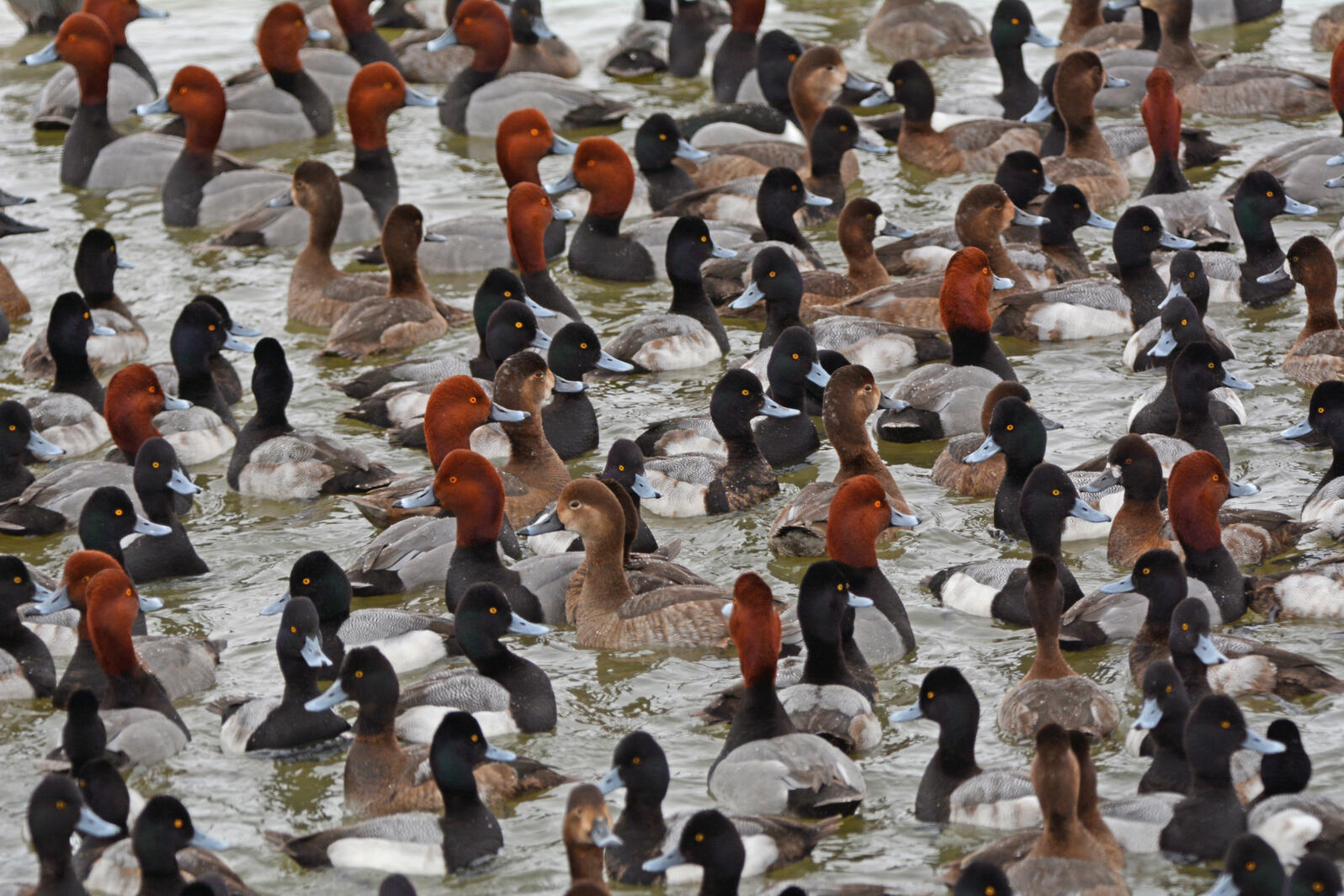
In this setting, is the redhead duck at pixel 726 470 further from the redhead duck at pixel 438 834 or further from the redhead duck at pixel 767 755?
the redhead duck at pixel 438 834

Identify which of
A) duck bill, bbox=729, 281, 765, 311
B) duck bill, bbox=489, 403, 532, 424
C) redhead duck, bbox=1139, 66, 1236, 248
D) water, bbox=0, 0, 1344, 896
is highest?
redhead duck, bbox=1139, 66, 1236, 248

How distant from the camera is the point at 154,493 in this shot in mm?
11781

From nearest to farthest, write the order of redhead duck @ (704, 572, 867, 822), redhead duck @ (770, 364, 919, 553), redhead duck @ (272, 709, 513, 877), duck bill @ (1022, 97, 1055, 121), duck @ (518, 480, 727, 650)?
redhead duck @ (272, 709, 513, 877)
redhead duck @ (704, 572, 867, 822)
duck @ (518, 480, 727, 650)
redhead duck @ (770, 364, 919, 553)
duck bill @ (1022, 97, 1055, 121)

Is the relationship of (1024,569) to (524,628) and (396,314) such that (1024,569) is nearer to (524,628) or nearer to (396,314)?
(524,628)

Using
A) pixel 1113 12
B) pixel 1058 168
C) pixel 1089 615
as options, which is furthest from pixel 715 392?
pixel 1113 12

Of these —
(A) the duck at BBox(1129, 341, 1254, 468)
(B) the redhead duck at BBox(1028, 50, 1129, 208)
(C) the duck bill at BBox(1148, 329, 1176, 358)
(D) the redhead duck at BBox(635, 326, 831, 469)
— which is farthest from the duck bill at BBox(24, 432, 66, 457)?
(B) the redhead duck at BBox(1028, 50, 1129, 208)

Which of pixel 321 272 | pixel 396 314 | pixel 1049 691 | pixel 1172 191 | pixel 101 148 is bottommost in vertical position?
pixel 1049 691

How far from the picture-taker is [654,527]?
12.3m

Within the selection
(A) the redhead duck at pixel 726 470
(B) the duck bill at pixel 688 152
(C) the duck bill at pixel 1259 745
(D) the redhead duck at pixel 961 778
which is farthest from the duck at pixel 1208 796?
(B) the duck bill at pixel 688 152

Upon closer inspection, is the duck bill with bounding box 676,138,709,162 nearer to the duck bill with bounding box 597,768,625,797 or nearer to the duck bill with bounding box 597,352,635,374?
the duck bill with bounding box 597,352,635,374

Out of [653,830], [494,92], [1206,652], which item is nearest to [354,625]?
[653,830]

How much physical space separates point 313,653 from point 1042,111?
35.7 ft

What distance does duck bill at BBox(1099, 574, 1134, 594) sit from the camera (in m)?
10.2

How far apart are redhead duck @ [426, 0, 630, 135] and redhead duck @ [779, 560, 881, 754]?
10916mm
